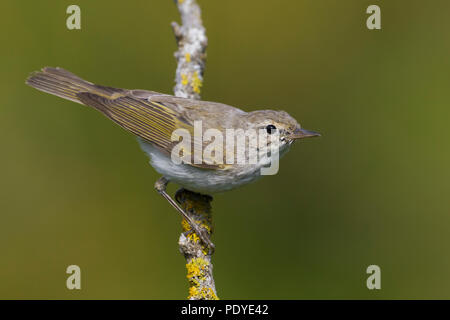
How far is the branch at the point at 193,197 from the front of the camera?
374cm

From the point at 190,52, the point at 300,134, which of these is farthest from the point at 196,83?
the point at 300,134

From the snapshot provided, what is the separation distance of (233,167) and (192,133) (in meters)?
0.50

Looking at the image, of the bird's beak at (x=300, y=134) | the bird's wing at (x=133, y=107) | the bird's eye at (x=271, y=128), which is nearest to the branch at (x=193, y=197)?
the bird's wing at (x=133, y=107)

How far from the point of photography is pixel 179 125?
4363mm

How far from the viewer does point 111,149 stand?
5.76 meters

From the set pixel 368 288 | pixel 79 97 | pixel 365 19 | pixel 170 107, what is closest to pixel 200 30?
pixel 170 107

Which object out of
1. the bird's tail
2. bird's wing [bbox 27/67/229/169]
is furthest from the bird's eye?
the bird's tail

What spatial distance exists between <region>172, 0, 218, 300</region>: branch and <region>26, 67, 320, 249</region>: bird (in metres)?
0.10

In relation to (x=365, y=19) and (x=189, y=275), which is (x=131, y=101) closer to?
(x=189, y=275)

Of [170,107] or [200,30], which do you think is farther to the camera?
[200,30]

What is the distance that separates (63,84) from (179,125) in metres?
1.26

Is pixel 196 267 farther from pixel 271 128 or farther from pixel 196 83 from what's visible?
pixel 196 83

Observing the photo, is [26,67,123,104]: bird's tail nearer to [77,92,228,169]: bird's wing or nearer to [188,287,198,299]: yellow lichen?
[77,92,228,169]: bird's wing

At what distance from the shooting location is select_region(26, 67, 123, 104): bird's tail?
4699mm
